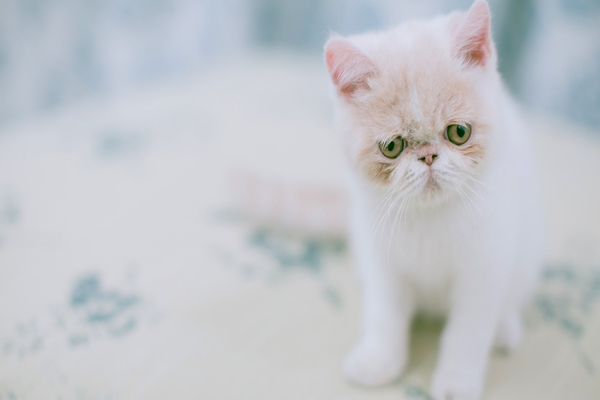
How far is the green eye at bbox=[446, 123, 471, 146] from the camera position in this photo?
70 centimetres

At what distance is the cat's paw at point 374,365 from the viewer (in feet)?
2.81

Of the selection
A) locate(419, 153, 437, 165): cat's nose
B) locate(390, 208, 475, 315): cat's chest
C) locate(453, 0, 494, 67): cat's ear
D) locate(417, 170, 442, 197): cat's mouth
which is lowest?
locate(390, 208, 475, 315): cat's chest

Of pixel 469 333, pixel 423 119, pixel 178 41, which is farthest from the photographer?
pixel 178 41

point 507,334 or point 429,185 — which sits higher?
point 429,185

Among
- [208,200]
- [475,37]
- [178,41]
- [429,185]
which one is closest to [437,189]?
[429,185]

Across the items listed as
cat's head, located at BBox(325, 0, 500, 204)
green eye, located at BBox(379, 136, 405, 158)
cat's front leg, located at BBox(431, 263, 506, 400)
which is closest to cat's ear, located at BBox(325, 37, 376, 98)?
cat's head, located at BBox(325, 0, 500, 204)

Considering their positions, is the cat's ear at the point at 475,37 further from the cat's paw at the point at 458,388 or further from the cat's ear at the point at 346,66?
the cat's paw at the point at 458,388

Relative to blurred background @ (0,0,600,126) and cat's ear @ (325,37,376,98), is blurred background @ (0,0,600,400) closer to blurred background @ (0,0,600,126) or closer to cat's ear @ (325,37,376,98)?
blurred background @ (0,0,600,126)

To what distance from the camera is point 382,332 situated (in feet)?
2.88

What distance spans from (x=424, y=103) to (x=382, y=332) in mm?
454

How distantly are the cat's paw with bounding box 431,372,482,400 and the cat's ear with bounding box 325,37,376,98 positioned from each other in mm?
547

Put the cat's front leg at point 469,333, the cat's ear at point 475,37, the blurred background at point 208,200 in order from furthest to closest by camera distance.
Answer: the blurred background at point 208,200 → the cat's front leg at point 469,333 → the cat's ear at point 475,37

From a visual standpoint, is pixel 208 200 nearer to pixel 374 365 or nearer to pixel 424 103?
pixel 374 365

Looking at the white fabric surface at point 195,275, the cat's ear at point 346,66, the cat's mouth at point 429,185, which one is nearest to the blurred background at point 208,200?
the white fabric surface at point 195,275
